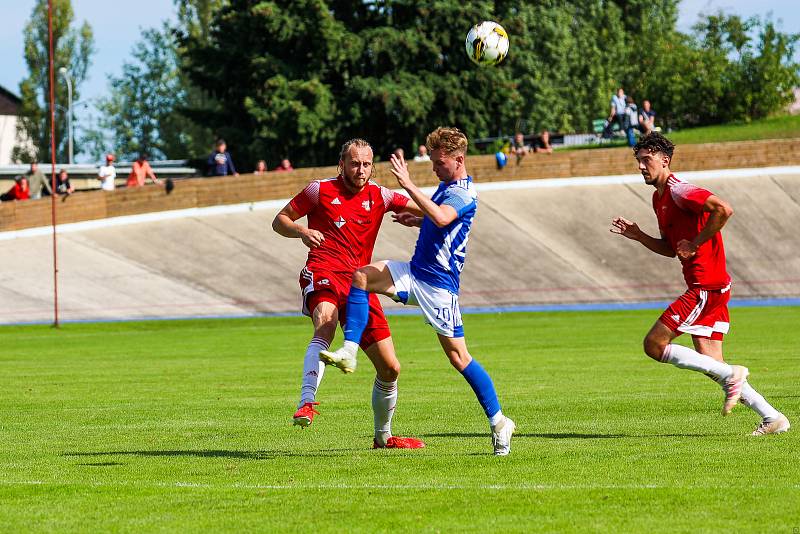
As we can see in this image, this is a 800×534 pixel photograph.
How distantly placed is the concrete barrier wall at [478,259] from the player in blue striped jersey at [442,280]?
29.2 meters

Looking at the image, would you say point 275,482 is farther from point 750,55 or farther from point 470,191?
point 750,55

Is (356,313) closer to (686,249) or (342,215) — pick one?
(342,215)

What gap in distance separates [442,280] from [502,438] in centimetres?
123

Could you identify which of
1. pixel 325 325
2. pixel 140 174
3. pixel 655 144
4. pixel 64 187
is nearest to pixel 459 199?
pixel 325 325

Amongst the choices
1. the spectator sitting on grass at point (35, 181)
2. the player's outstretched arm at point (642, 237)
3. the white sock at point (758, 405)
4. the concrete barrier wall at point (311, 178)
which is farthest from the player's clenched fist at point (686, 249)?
the spectator sitting on grass at point (35, 181)

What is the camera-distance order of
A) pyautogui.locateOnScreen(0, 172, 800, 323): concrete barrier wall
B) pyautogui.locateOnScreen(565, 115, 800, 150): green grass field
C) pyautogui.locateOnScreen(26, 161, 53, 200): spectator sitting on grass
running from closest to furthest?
pyautogui.locateOnScreen(0, 172, 800, 323): concrete barrier wall, pyautogui.locateOnScreen(26, 161, 53, 200): spectator sitting on grass, pyautogui.locateOnScreen(565, 115, 800, 150): green grass field

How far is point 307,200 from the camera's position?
10.5m

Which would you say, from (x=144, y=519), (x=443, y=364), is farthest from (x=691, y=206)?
(x=443, y=364)

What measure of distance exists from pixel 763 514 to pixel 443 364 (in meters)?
12.7

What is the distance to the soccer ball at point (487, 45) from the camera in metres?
18.0

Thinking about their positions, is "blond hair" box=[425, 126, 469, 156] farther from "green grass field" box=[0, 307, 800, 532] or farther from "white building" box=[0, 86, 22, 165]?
"white building" box=[0, 86, 22, 165]

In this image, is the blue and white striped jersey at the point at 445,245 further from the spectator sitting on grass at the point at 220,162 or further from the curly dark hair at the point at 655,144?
the spectator sitting on grass at the point at 220,162

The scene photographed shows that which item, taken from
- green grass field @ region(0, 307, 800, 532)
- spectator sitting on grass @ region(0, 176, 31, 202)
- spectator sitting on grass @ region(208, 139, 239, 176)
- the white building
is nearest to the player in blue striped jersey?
green grass field @ region(0, 307, 800, 532)

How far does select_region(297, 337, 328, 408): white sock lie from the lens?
9.70m
